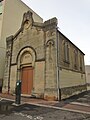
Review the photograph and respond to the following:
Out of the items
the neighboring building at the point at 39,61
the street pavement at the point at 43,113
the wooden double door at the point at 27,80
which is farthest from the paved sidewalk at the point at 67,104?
the wooden double door at the point at 27,80

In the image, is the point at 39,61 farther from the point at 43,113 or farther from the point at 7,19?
the point at 7,19

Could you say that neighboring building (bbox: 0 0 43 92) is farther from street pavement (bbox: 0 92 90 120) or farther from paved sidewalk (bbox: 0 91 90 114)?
street pavement (bbox: 0 92 90 120)

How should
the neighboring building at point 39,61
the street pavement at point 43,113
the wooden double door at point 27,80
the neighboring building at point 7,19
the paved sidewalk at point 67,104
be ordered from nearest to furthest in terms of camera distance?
the street pavement at point 43,113 < the paved sidewalk at point 67,104 < the neighboring building at point 39,61 < the wooden double door at point 27,80 < the neighboring building at point 7,19

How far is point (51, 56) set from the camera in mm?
11695

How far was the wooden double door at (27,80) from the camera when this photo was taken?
42.6 feet

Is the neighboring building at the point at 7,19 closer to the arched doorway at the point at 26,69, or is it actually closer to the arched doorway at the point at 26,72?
the arched doorway at the point at 26,69

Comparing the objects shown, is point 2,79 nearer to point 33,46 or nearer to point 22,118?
point 33,46

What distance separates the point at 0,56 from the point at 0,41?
1.96 m

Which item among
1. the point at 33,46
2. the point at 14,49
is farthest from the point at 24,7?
the point at 33,46

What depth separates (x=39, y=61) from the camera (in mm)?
12477

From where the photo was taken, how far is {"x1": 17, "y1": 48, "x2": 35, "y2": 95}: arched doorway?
13055 mm

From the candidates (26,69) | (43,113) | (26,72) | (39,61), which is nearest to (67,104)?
(43,113)

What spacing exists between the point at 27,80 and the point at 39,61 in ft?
8.17

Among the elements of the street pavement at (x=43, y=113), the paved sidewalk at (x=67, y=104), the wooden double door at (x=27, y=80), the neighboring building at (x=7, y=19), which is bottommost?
the paved sidewalk at (x=67, y=104)
